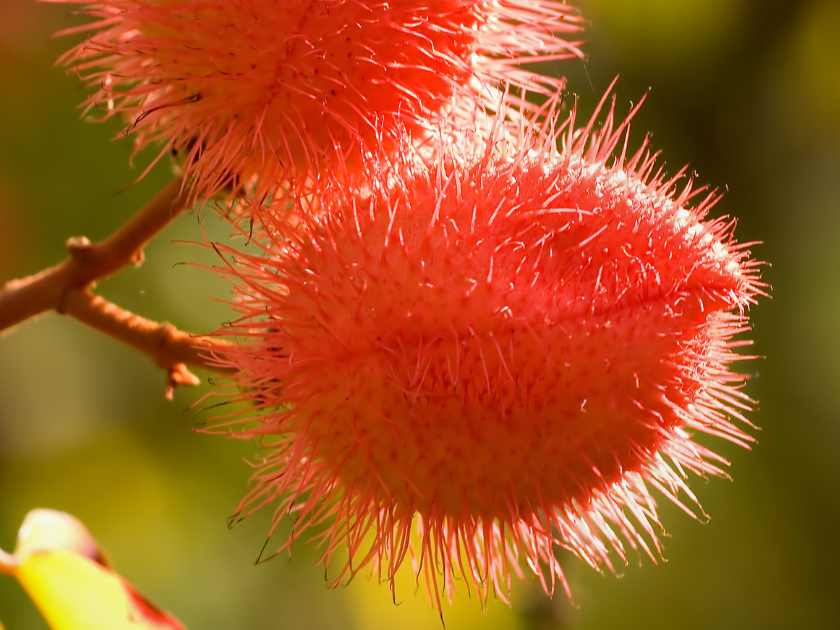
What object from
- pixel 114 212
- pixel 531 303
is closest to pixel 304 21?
pixel 531 303

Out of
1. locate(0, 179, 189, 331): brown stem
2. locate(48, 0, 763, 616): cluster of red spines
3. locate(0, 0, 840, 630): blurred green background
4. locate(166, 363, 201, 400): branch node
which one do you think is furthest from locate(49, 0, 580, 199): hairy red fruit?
locate(0, 0, 840, 630): blurred green background

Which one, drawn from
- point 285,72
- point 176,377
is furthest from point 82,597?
point 285,72

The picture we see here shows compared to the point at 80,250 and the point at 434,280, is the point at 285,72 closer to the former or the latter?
the point at 434,280

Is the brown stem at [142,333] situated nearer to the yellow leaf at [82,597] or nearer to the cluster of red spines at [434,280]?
the cluster of red spines at [434,280]

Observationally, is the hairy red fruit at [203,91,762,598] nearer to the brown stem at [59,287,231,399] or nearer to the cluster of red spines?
the cluster of red spines

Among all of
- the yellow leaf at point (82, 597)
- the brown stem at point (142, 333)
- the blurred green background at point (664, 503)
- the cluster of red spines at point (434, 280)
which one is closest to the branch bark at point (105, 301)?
the brown stem at point (142, 333)

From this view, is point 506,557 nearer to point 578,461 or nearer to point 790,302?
point 578,461
